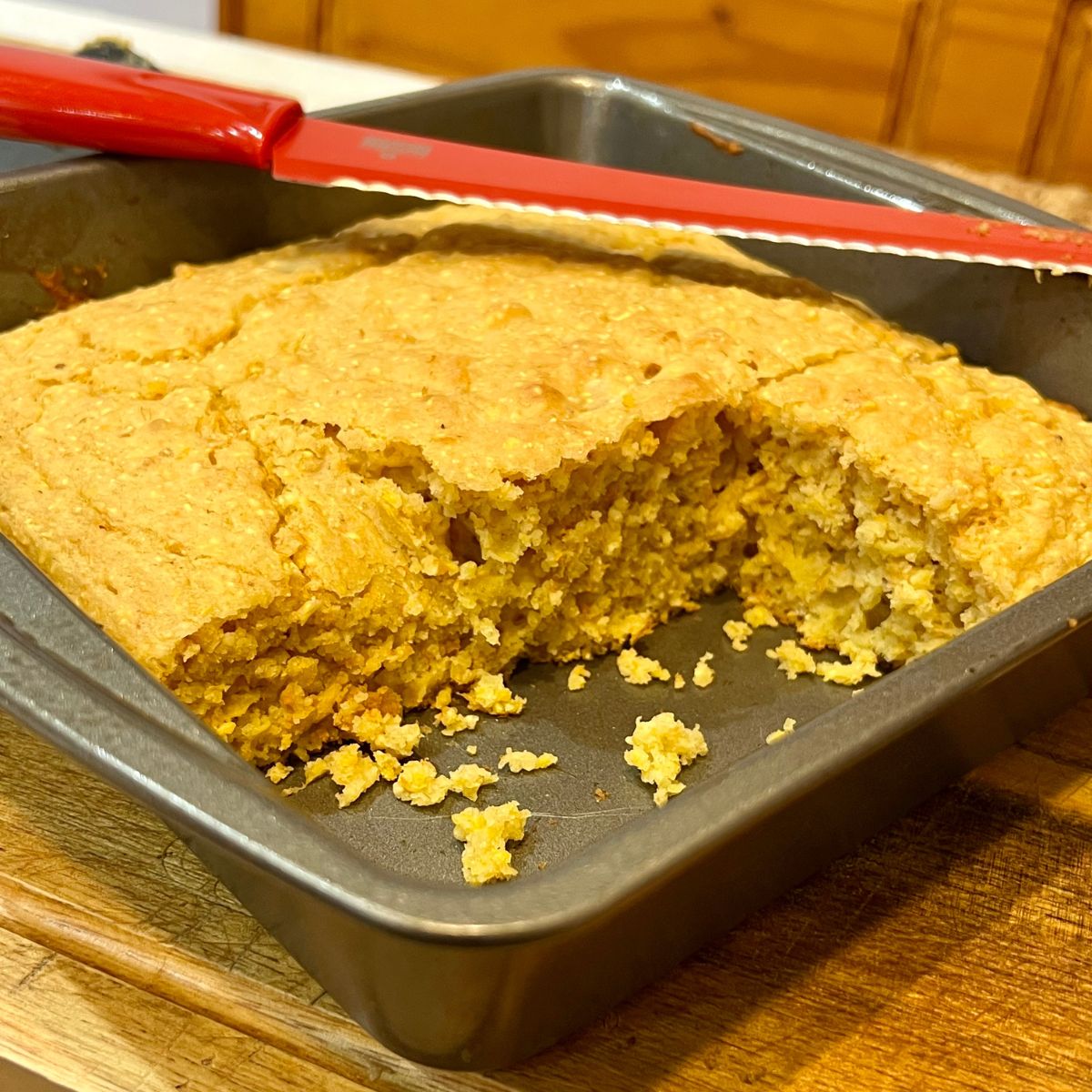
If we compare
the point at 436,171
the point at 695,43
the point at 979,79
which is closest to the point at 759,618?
the point at 436,171

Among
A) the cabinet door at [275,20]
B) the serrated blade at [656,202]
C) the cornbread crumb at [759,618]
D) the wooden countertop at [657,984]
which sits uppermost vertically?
the cabinet door at [275,20]

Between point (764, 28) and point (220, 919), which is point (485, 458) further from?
point (764, 28)

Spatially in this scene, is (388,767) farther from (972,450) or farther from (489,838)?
(972,450)

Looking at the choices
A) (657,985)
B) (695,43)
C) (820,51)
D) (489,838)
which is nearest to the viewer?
(657,985)

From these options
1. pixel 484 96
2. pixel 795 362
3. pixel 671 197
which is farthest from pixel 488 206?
pixel 795 362

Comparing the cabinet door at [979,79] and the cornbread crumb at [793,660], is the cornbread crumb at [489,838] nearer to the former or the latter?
the cornbread crumb at [793,660]

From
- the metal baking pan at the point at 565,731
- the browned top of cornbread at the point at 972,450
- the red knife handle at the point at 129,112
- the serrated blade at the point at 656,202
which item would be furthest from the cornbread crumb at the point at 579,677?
the red knife handle at the point at 129,112

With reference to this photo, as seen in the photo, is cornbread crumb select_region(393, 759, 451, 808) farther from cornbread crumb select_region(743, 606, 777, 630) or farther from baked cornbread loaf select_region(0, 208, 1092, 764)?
cornbread crumb select_region(743, 606, 777, 630)
